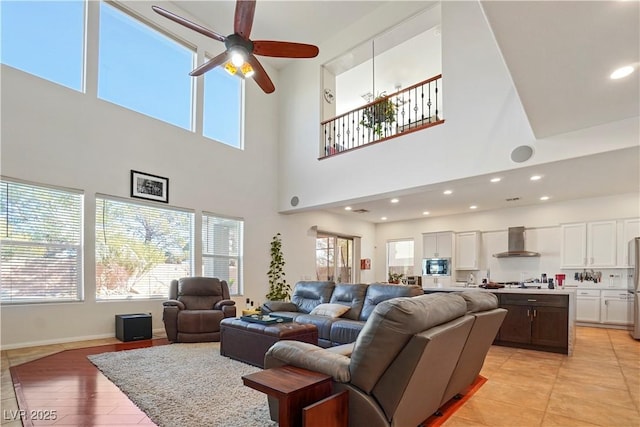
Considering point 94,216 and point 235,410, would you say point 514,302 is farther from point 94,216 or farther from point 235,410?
point 94,216

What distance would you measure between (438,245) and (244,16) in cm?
733

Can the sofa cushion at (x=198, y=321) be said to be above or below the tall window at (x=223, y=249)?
below

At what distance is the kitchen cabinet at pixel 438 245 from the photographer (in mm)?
8875

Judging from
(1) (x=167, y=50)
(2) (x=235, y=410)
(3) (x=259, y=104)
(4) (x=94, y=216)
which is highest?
(1) (x=167, y=50)

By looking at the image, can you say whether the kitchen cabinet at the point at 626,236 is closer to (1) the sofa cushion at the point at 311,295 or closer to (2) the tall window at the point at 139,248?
(1) the sofa cushion at the point at 311,295

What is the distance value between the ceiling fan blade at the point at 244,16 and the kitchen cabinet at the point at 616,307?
308 inches

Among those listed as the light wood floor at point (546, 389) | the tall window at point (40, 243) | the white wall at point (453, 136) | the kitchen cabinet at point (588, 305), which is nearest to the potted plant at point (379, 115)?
the white wall at point (453, 136)

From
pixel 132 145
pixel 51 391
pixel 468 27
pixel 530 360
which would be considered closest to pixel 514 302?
pixel 530 360

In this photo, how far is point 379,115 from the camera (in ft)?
22.2

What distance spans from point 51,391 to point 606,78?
534 cm

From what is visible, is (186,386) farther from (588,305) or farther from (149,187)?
(588,305)

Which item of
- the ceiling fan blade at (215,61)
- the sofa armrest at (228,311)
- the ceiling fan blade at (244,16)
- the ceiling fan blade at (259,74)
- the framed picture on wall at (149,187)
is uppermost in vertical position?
the ceiling fan blade at (244,16)

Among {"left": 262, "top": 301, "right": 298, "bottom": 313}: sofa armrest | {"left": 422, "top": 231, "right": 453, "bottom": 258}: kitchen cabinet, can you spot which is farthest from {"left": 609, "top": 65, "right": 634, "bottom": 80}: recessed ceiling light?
{"left": 422, "top": 231, "right": 453, "bottom": 258}: kitchen cabinet

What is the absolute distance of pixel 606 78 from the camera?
2.97m
